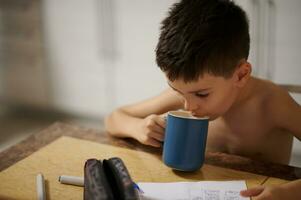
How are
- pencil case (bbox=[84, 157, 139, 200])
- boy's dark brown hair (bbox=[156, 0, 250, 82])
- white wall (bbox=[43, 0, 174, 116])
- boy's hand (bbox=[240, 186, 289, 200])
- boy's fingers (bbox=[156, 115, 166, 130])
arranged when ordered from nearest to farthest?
pencil case (bbox=[84, 157, 139, 200]) < boy's hand (bbox=[240, 186, 289, 200]) < boy's dark brown hair (bbox=[156, 0, 250, 82]) < boy's fingers (bbox=[156, 115, 166, 130]) < white wall (bbox=[43, 0, 174, 116])

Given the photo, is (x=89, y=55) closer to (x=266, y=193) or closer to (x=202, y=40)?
(x=202, y=40)

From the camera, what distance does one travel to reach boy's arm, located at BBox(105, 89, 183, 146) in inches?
41.8

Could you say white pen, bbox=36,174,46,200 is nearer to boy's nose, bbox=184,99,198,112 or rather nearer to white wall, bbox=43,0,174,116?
boy's nose, bbox=184,99,198,112

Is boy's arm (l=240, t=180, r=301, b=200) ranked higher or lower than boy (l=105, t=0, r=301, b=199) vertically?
lower

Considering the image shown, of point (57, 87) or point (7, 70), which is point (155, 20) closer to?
point (57, 87)

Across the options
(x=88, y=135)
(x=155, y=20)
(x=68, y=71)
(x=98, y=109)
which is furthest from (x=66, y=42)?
(x=88, y=135)

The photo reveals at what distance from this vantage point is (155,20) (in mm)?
2525

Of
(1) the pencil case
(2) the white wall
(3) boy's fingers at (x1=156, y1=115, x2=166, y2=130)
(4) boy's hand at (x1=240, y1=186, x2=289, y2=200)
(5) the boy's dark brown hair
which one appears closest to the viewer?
(1) the pencil case

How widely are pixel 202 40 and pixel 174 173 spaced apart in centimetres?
29

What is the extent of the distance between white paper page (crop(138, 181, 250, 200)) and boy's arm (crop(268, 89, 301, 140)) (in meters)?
0.25

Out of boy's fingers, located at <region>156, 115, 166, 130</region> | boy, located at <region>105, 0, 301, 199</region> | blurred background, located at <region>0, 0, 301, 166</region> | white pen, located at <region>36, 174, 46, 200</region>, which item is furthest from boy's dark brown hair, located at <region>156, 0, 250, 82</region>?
blurred background, located at <region>0, 0, 301, 166</region>

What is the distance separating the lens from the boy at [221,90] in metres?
0.94

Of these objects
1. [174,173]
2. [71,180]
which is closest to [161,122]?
[174,173]

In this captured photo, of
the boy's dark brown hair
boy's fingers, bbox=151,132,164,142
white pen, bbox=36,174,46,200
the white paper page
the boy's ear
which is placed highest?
the boy's dark brown hair
